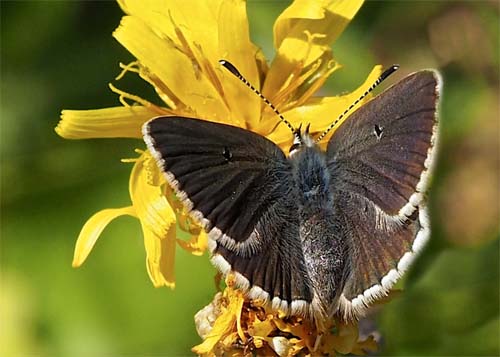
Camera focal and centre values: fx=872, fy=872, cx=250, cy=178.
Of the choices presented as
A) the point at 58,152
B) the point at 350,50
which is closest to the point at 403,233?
the point at 350,50

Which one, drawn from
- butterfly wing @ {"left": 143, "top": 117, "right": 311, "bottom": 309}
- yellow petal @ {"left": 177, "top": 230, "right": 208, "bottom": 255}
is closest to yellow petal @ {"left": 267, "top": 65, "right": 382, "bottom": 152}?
butterfly wing @ {"left": 143, "top": 117, "right": 311, "bottom": 309}

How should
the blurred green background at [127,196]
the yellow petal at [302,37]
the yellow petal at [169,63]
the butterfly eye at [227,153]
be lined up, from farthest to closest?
1. the blurred green background at [127,196]
2. the yellow petal at [302,37]
3. the yellow petal at [169,63]
4. the butterfly eye at [227,153]

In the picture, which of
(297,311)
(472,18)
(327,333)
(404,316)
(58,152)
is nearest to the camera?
(297,311)

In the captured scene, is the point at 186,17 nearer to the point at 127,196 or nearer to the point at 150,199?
the point at 150,199

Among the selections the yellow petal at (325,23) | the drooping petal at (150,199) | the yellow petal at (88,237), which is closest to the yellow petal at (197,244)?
the drooping petal at (150,199)

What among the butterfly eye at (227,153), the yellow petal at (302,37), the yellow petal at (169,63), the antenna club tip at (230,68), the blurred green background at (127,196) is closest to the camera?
the butterfly eye at (227,153)

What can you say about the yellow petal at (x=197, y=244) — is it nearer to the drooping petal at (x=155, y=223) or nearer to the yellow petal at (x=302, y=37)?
the drooping petal at (x=155, y=223)

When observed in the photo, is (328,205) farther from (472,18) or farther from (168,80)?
(472,18)
